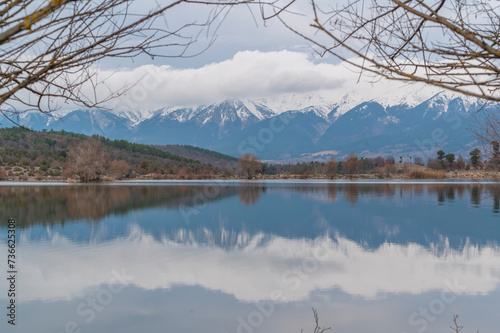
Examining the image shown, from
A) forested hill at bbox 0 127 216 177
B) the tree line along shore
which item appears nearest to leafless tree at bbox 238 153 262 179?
the tree line along shore

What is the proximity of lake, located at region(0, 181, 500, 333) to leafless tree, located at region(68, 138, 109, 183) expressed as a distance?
3269 centimetres

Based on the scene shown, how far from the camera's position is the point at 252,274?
851 cm

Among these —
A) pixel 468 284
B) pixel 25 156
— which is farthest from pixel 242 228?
pixel 25 156

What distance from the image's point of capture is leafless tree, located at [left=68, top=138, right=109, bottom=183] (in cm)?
4722

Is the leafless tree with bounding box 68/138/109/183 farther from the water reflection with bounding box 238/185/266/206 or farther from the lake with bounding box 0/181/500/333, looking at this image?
the lake with bounding box 0/181/500/333

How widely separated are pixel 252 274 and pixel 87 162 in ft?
144

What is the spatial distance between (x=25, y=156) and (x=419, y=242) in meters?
60.4

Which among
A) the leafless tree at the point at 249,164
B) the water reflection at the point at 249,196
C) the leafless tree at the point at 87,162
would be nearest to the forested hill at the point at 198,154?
the leafless tree at the point at 249,164

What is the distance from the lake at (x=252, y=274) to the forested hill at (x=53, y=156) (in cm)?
4616

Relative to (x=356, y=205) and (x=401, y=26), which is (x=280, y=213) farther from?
(x=401, y=26)

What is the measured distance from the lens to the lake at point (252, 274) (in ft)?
19.9

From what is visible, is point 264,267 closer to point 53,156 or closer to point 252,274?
point 252,274

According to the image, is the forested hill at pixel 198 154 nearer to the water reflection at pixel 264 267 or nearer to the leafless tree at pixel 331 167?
the leafless tree at pixel 331 167

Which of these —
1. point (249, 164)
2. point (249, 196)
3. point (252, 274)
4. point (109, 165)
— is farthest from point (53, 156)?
point (252, 274)
